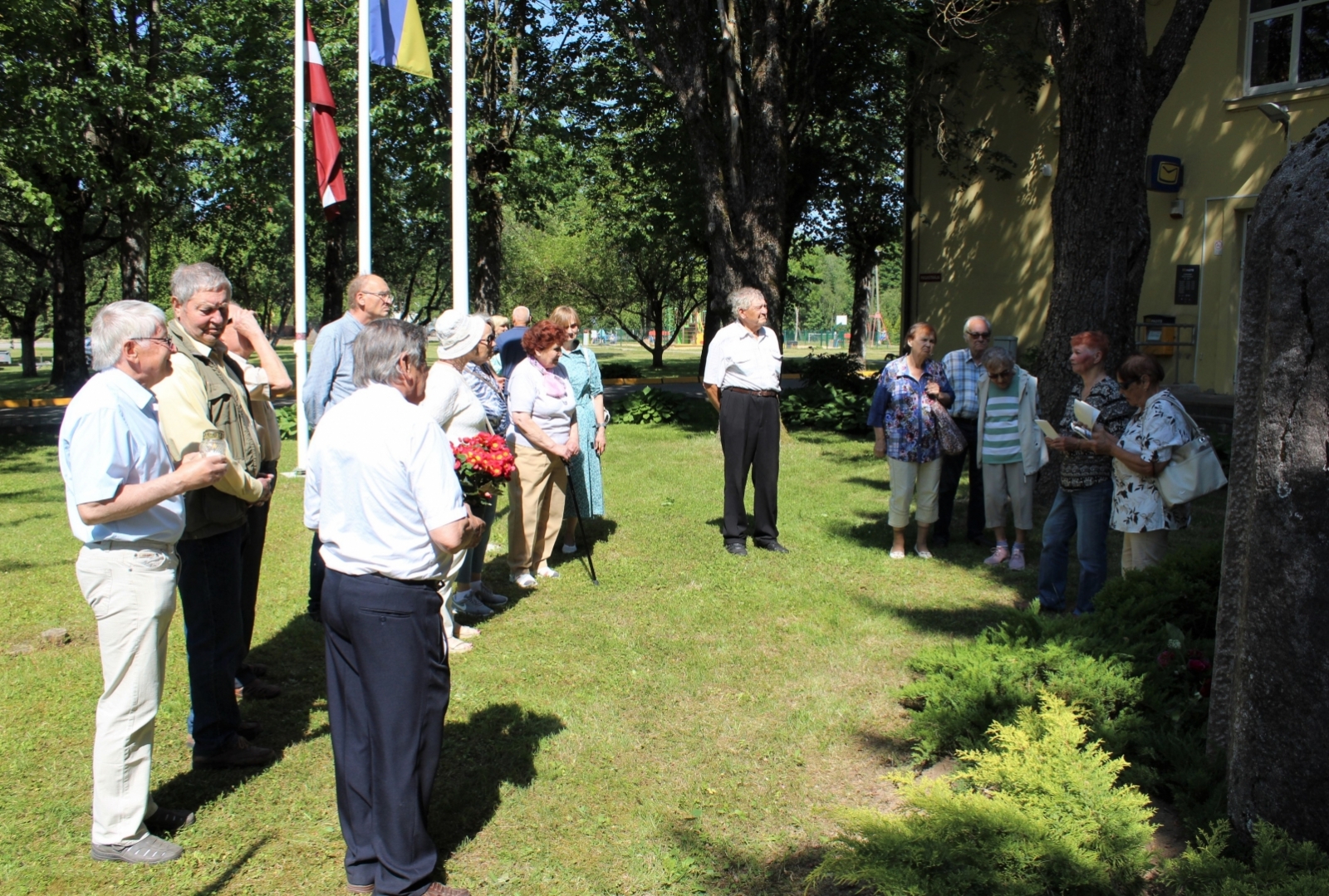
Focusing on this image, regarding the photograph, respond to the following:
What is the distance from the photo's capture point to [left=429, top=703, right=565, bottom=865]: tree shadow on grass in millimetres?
4090

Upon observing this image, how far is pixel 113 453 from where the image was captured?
3451 millimetres

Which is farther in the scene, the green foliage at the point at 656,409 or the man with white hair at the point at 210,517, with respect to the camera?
the green foliage at the point at 656,409

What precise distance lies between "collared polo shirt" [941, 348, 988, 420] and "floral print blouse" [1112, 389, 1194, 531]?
8.86 feet

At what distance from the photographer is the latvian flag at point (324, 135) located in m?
10.3

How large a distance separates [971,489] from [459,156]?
203 inches

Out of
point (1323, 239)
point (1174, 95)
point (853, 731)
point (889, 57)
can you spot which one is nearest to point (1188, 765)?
point (853, 731)

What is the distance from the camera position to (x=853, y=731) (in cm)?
491

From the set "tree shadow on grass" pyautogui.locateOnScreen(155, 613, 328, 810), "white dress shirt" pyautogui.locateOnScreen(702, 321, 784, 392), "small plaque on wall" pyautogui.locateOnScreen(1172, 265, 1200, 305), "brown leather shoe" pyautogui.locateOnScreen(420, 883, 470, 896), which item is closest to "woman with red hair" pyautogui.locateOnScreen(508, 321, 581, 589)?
"white dress shirt" pyautogui.locateOnScreen(702, 321, 784, 392)

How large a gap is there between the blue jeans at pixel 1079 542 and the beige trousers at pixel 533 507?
3.54 meters

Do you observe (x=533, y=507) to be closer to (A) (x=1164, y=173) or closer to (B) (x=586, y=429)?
(B) (x=586, y=429)

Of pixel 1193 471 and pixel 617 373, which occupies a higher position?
pixel 1193 471

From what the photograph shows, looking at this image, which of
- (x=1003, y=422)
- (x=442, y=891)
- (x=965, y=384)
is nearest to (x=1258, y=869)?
(x=442, y=891)

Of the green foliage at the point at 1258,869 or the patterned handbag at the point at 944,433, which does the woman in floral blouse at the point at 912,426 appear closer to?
the patterned handbag at the point at 944,433

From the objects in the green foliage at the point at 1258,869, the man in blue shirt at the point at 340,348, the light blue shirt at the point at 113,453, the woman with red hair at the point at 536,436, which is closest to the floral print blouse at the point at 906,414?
the woman with red hair at the point at 536,436
